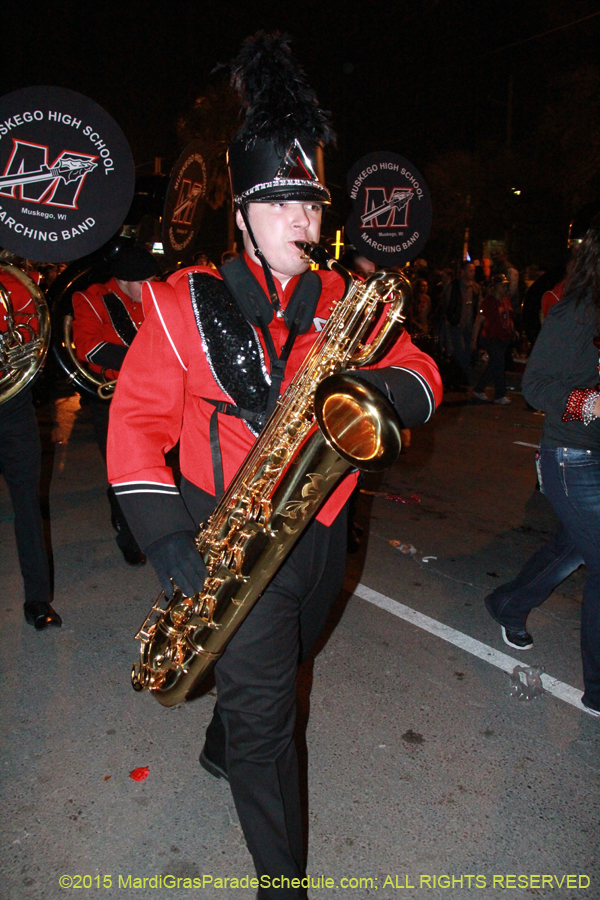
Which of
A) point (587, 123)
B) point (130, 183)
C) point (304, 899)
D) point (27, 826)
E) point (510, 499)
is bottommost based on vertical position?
point (510, 499)

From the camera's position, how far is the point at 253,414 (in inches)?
80.0

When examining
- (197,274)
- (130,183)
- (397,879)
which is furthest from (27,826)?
(130,183)

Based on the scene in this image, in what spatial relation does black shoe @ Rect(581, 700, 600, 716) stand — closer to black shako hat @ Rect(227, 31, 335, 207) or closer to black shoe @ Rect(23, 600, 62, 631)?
black shako hat @ Rect(227, 31, 335, 207)

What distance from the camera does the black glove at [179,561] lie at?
1.83 meters

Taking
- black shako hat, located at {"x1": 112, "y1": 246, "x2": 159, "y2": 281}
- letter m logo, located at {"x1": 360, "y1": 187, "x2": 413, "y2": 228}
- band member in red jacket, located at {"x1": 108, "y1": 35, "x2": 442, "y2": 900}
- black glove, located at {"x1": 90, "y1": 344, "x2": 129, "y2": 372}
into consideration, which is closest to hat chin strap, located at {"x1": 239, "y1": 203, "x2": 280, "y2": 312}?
band member in red jacket, located at {"x1": 108, "y1": 35, "x2": 442, "y2": 900}

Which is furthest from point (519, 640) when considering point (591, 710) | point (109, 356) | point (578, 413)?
point (109, 356)

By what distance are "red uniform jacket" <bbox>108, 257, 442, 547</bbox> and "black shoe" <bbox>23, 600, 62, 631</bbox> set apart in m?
2.15

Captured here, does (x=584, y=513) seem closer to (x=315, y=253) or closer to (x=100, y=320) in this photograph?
(x=315, y=253)

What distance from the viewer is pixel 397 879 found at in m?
2.23

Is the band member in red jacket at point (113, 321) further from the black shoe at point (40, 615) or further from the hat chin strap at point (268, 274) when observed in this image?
the hat chin strap at point (268, 274)

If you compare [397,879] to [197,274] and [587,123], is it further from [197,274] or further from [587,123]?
[587,123]

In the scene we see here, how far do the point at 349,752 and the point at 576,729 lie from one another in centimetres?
108

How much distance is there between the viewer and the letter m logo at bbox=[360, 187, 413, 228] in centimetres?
616

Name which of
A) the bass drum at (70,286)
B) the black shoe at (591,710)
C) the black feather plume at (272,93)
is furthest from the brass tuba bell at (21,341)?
the black shoe at (591,710)
